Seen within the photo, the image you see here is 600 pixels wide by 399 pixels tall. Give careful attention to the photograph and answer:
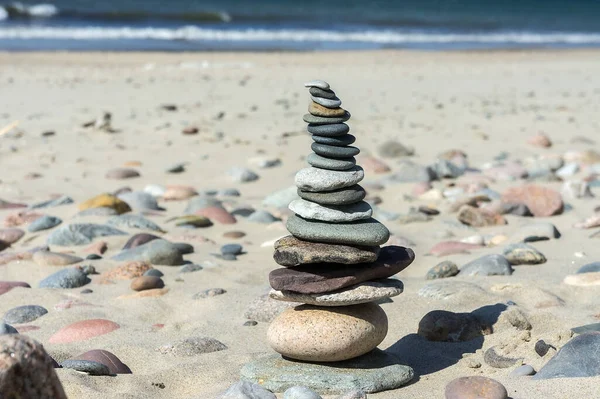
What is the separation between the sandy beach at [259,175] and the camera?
332 cm

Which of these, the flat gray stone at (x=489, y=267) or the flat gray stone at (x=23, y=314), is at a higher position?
the flat gray stone at (x=489, y=267)

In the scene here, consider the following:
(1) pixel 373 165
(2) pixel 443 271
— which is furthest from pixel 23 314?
→ (1) pixel 373 165

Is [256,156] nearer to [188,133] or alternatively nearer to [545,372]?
[188,133]

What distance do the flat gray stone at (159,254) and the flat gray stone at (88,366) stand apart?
1565mm

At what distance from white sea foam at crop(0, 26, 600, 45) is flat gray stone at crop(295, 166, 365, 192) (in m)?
19.2

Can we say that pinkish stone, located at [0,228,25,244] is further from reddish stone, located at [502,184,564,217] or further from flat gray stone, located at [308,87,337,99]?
reddish stone, located at [502,184,564,217]

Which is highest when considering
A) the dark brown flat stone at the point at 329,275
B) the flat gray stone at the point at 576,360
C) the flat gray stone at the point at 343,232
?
the flat gray stone at the point at 343,232

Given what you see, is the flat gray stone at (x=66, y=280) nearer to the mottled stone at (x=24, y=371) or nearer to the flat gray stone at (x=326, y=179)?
the flat gray stone at (x=326, y=179)

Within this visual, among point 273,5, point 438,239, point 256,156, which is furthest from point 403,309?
point 273,5

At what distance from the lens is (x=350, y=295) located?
9.79ft

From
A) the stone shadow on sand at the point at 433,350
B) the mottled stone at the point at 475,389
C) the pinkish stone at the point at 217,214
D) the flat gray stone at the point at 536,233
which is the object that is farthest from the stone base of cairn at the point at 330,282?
→ the pinkish stone at the point at 217,214

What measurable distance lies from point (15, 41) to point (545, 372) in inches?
749

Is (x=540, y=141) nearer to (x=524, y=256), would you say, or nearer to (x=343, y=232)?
(x=524, y=256)

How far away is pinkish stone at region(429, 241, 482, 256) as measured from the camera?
15.5 feet
